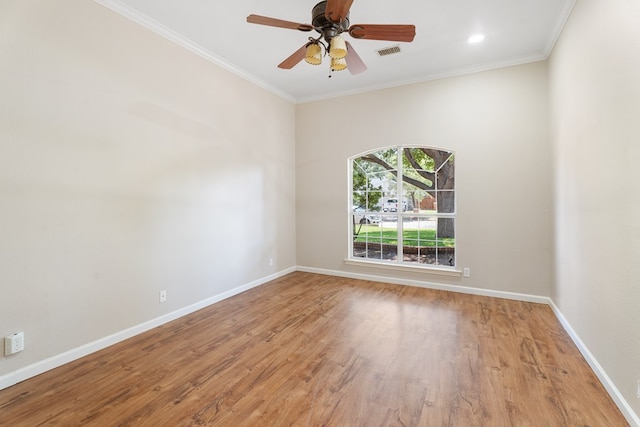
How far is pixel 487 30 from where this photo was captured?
10.1 ft

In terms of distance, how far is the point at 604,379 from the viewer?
6.59 ft

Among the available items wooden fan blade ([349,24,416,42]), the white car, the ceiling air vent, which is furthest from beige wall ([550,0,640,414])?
the white car

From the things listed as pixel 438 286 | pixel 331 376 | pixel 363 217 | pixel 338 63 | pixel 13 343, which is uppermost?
pixel 338 63

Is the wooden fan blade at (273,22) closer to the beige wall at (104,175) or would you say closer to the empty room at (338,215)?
the empty room at (338,215)

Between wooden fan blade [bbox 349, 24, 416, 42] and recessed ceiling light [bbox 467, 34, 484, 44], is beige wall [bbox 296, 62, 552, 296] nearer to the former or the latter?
recessed ceiling light [bbox 467, 34, 484, 44]

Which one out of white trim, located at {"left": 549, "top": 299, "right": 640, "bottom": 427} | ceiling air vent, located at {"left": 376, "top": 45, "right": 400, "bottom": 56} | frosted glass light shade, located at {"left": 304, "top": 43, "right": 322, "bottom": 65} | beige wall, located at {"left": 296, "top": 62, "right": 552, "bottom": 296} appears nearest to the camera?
white trim, located at {"left": 549, "top": 299, "right": 640, "bottom": 427}

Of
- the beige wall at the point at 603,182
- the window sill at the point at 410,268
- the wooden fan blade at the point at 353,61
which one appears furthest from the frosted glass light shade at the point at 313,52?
the window sill at the point at 410,268

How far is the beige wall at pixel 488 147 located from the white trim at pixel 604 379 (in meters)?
0.99

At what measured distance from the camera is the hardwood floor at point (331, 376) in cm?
176

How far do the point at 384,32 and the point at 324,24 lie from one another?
45 cm

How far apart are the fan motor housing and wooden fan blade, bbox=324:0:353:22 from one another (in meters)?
0.11

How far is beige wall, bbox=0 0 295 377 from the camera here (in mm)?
2104

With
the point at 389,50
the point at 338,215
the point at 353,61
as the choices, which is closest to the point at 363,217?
the point at 338,215

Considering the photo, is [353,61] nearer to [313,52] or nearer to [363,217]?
[313,52]
